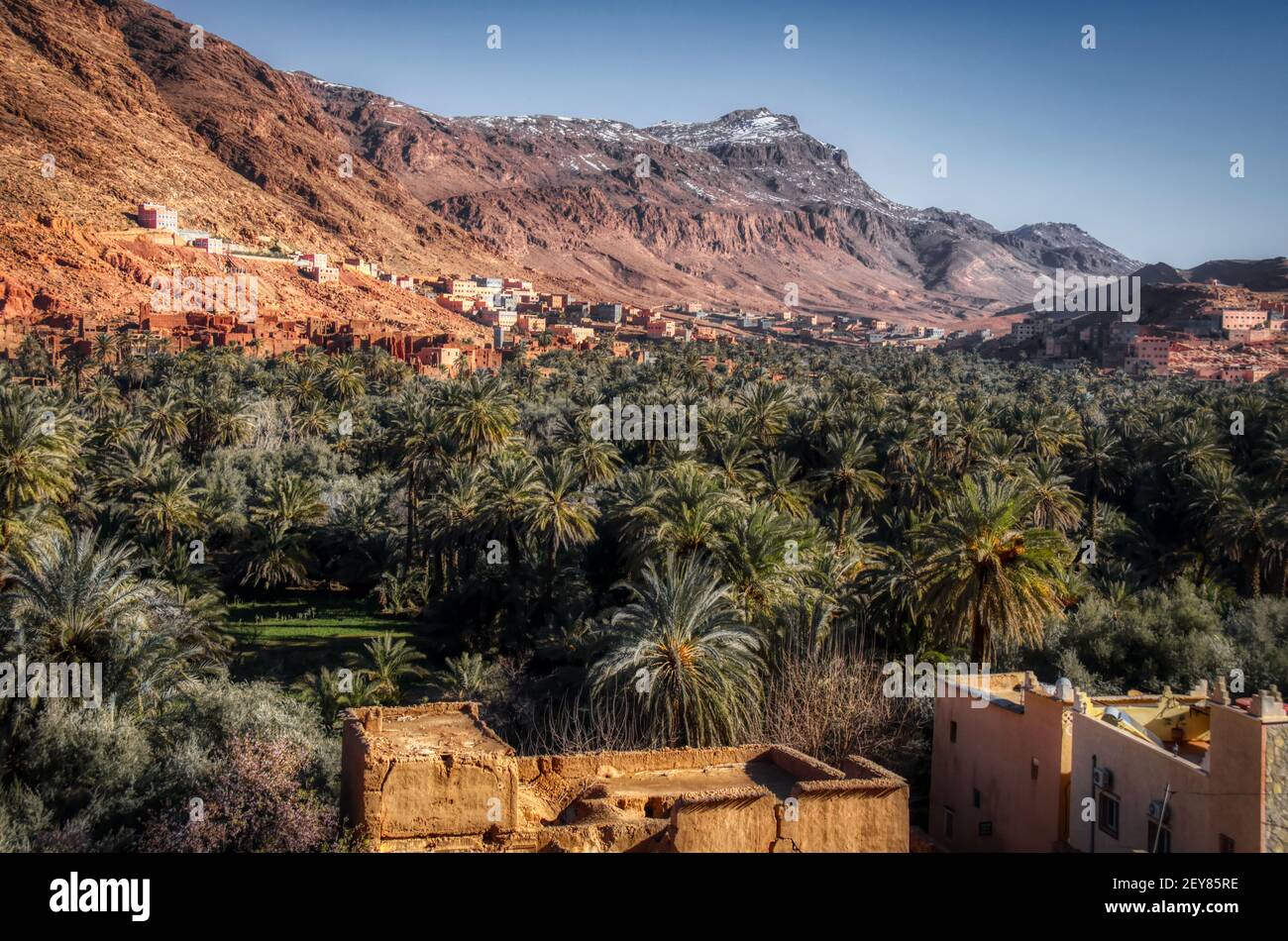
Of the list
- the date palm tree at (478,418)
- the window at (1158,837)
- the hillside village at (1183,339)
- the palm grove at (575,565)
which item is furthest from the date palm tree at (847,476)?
the hillside village at (1183,339)

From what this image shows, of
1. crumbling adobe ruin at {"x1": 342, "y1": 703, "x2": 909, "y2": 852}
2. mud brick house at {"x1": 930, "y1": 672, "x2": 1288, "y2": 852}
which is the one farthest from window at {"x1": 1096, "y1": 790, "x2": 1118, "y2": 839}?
crumbling adobe ruin at {"x1": 342, "y1": 703, "x2": 909, "y2": 852}

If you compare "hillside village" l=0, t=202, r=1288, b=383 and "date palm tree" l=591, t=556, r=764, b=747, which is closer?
"date palm tree" l=591, t=556, r=764, b=747

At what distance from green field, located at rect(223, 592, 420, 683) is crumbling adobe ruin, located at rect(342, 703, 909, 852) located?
58.0 ft

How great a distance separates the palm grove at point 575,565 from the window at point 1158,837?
5.99 m

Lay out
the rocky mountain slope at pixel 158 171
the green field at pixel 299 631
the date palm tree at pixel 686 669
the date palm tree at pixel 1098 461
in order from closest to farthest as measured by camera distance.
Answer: the date palm tree at pixel 686 669 → the green field at pixel 299 631 → the date palm tree at pixel 1098 461 → the rocky mountain slope at pixel 158 171

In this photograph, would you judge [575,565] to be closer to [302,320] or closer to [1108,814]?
[1108,814]

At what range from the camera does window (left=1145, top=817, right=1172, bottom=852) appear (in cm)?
1252

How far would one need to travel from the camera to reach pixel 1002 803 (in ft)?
52.6

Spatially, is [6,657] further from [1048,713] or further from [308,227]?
[308,227]

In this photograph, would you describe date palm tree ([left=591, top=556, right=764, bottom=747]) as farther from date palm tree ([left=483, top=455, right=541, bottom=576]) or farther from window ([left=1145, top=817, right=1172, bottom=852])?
date palm tree ([left=483, top=455, right=541, bottom=576])

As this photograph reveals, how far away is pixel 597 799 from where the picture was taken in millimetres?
11117

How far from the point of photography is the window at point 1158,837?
12.5 metres

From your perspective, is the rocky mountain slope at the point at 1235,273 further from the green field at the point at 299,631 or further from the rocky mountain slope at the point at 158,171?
the green field at the point at 299,631

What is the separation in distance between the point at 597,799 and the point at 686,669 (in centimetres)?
721
